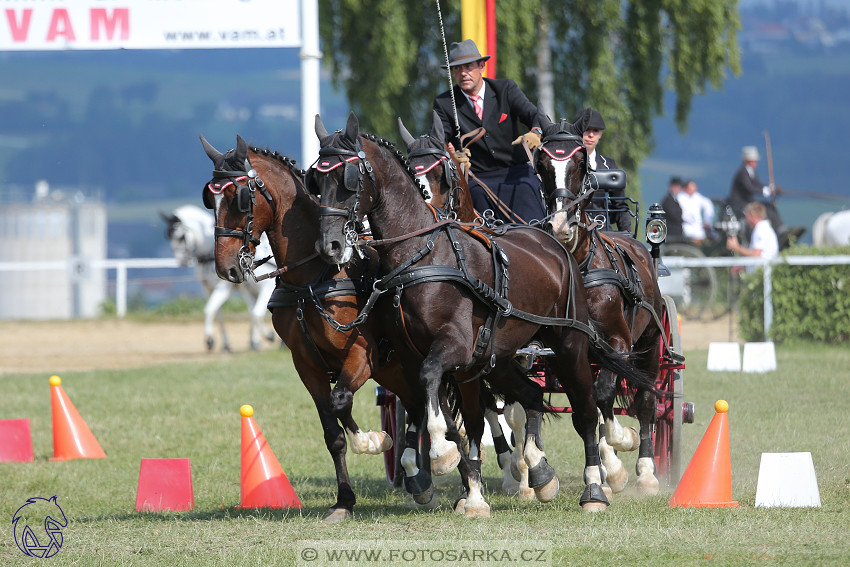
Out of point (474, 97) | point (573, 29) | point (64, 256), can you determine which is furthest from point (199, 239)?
point (64, 256)

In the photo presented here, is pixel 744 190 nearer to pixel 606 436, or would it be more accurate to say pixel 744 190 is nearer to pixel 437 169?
pixel 606 436

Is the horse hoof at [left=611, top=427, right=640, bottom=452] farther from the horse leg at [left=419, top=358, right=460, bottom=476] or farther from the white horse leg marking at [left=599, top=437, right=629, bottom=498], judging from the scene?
the horse leg at [left=419, top=358, right=460, bottom=476]

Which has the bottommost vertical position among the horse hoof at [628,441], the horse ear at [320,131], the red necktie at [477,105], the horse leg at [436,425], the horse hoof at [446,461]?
the horse hoof at [628,441]

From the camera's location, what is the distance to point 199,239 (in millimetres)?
17156

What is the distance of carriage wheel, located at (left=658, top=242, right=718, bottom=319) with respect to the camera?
16406mm

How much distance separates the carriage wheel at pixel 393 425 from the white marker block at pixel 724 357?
17.1 ft

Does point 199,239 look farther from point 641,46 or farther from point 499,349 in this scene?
point 499,349

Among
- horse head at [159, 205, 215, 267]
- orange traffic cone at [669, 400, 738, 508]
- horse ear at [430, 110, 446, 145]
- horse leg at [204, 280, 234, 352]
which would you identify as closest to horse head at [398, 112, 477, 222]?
horse ear at [430, 110, 446, 145]

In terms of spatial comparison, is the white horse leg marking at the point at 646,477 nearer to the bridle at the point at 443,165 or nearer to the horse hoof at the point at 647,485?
the horse hoof at the point at 647,485

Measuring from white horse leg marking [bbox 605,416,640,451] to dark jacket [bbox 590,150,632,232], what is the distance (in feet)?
Answer: 4.98

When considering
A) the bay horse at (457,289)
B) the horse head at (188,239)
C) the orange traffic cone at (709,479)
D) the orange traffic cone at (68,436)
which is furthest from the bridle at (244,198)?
the horse head at (188,239)

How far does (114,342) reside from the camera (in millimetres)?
18266

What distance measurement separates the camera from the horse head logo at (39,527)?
5.62 metres

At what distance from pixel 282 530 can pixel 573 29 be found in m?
15.9
